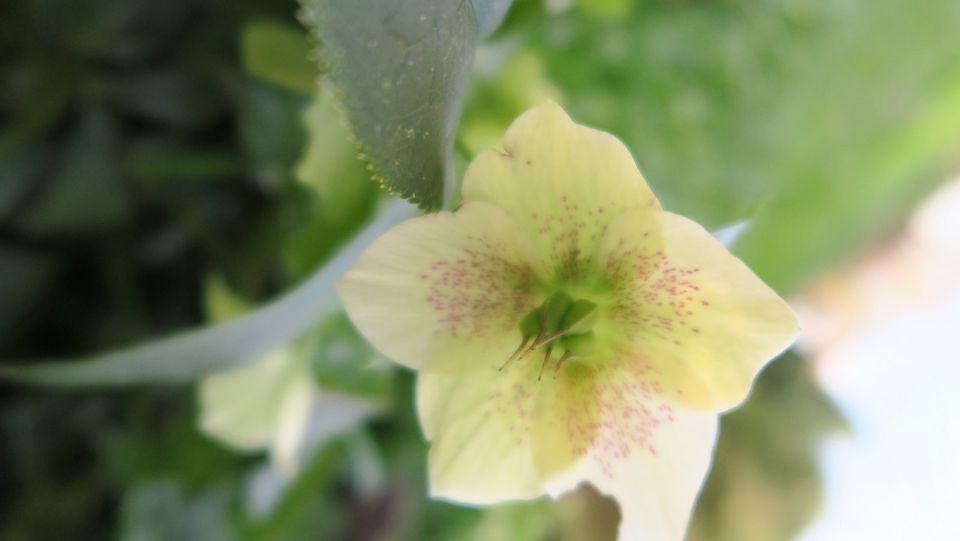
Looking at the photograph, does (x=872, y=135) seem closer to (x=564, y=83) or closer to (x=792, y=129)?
(x=792, y=129)

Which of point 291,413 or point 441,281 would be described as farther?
point 291,413

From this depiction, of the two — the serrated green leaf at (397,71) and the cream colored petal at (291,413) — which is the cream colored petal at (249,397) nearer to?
the cream colored petal at (291,413)

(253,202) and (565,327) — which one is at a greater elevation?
(565,327)

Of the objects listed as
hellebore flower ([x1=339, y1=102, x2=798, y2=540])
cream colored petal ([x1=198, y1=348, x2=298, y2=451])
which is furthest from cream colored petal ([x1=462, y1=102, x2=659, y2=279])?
cream colored petal ([x1=198, y1=348, x2=298, y2=451])

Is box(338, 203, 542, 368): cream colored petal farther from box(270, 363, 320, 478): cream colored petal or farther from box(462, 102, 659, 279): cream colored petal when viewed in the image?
box(270, 363, 320, 478): cream colored petal

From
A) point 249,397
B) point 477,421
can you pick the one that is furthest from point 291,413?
point 477,421

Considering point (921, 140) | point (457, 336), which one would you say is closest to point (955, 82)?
point (921, 140)

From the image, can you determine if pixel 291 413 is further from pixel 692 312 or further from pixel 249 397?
pixel 692 312
